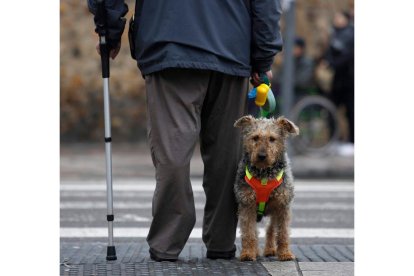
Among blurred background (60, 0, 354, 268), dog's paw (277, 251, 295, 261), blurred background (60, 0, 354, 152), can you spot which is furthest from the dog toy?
blurred background (60, 0, 354, 152)

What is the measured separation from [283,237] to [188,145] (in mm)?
779

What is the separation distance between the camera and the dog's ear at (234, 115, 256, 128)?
5.16 m

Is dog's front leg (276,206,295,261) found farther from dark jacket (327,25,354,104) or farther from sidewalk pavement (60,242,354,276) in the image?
dark jacket (327,25,354,104)

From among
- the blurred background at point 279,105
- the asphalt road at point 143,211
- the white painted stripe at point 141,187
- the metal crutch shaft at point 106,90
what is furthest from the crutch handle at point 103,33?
the white painted stripe at point 141,187

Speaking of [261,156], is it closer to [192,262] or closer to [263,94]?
[263,94]

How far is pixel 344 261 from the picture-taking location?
5.39 meters

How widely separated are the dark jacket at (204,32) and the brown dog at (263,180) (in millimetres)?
336

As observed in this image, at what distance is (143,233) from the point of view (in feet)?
24.0

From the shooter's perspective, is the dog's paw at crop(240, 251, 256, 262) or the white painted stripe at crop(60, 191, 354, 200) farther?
the white painted stripe at crop(60, 191, 354, 200)

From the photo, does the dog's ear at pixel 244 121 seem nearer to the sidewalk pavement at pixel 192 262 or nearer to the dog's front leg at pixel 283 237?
the dog's front leg at pixel 283 237

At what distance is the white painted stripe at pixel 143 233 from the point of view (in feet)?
23.6

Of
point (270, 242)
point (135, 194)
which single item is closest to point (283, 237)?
point (270, 242)
